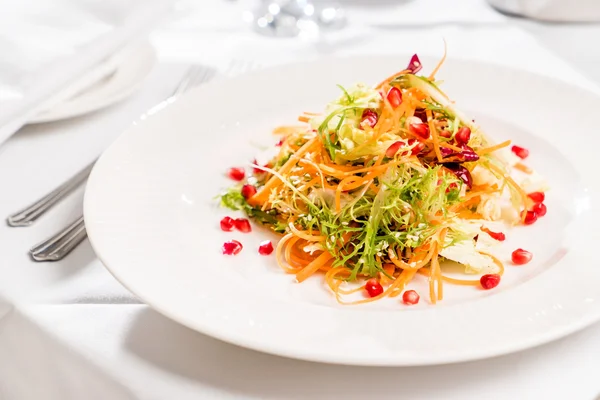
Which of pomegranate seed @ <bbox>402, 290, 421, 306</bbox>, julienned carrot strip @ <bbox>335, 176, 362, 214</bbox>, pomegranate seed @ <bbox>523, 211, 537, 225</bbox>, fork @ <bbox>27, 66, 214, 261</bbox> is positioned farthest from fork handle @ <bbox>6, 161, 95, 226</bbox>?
pomegranate seed @ <bbox>523, 211, 537, 225</bbox>

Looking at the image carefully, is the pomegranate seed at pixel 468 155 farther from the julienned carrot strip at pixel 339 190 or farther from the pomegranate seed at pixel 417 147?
the julienned carrot strip at pixel 339 190

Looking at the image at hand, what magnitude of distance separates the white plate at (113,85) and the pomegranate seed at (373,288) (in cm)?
137

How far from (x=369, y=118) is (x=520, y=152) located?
0.61 m

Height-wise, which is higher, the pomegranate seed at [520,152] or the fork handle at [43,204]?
the pomegranate seed at [520,152]

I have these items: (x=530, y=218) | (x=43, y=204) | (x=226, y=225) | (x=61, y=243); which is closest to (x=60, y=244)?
(x=61, y=243)

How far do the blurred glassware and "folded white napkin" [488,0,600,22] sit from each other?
998 millimetres

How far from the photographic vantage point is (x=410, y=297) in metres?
1.62

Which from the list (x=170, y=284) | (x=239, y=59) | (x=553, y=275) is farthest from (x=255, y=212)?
(x=239, y=59)

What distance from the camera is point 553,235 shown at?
1889 mm

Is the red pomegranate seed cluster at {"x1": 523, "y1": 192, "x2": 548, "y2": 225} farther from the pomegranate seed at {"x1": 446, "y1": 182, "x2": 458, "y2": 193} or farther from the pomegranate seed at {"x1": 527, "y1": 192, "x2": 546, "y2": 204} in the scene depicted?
the pomegranate seed at {"x1": 446, "y1": 182, "x2": 458, "y2": 193}

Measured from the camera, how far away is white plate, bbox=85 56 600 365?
135 centimetres

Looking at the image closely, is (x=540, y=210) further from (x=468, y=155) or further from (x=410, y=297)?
(x=410, y=297)

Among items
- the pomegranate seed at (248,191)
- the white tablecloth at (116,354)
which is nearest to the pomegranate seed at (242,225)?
the pomegranate seed at (248,191)

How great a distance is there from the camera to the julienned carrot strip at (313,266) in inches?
68.5
